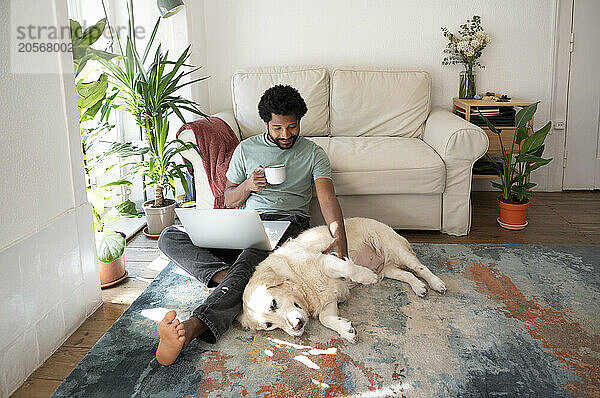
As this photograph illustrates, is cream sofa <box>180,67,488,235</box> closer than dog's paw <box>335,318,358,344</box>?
No

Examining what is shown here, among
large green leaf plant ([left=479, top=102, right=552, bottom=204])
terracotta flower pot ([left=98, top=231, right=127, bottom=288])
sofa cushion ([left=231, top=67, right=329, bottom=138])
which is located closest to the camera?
terracotta flower pot ([left=98, top=231, right=127, bottom=288])

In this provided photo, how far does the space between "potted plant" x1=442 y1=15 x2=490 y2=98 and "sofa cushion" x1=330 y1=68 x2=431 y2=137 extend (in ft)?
1.08

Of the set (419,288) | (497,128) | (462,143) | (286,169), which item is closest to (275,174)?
(286,169)

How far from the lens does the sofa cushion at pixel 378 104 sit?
3855mm

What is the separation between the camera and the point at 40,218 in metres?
2.03

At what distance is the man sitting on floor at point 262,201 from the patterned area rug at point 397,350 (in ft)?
0.40

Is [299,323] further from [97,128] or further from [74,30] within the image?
[74,30]

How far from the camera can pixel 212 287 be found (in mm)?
2402

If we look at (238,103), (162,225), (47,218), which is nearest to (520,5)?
(238,103)

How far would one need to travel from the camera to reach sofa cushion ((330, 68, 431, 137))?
3.86m

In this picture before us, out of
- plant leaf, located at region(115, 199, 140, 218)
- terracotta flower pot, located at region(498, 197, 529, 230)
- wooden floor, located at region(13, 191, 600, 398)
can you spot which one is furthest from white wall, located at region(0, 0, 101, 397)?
terracotta flower pot, located at region(498, 197, 529, 230)

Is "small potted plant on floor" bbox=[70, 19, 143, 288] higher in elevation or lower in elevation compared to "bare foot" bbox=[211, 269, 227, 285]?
higher

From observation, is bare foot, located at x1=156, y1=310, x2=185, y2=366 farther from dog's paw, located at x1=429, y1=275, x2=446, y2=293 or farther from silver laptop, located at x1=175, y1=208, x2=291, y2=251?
dog's paw, located at x1=429, y1=275, x2=446, y2=293

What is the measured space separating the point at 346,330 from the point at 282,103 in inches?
41.7
